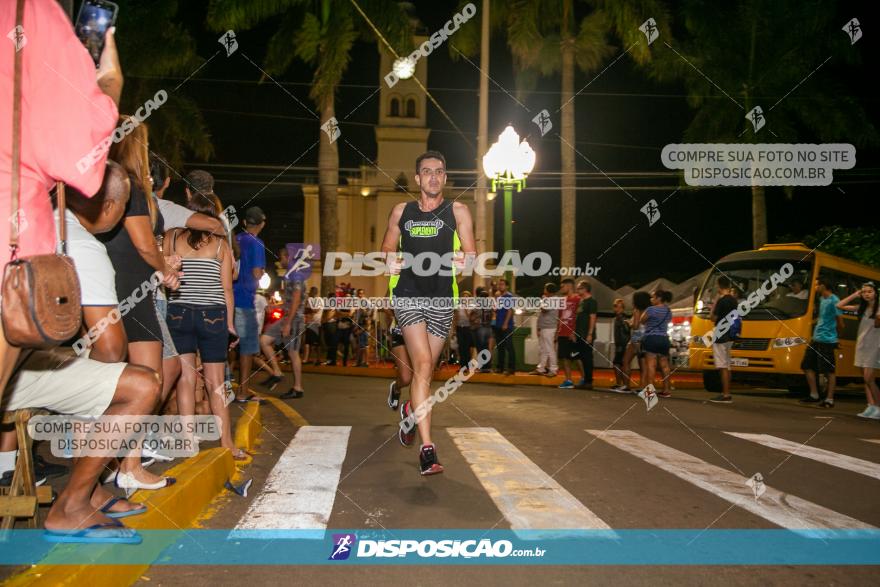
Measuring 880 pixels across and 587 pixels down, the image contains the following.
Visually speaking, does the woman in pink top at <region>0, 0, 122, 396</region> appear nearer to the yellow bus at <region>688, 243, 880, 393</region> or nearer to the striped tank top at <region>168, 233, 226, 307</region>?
the striped tank top at <region>168, 233, 226, 307</region>

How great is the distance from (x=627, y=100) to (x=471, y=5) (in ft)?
45.8

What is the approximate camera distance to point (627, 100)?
35.4m

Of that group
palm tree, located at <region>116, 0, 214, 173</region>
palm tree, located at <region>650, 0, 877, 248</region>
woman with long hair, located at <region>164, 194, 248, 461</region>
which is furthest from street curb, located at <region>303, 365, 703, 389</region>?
palm tree, located at <region>116, 0, 214, 173</region>

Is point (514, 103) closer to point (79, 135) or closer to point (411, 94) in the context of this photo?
point (79, 135)

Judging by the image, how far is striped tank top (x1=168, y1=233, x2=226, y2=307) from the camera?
5645mm

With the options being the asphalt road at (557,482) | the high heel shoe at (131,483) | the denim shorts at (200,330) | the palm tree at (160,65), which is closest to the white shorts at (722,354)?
the asphalt road at (557,482)

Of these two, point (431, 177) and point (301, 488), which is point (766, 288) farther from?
point (301, 488)

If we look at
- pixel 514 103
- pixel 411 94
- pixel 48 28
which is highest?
pixel 411 94

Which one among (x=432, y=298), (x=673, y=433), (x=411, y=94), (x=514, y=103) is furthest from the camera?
(x=411, y=94)

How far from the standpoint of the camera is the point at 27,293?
242 centimetres

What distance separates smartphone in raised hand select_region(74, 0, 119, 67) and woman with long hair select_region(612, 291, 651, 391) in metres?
11.8

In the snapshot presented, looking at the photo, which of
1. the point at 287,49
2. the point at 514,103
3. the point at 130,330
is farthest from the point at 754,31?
the point at 130,330

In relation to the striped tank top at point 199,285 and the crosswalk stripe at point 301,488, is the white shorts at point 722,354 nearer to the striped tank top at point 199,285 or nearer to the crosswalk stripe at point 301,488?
the crosswalk stripe at point 301,488

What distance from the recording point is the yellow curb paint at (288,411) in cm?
853
